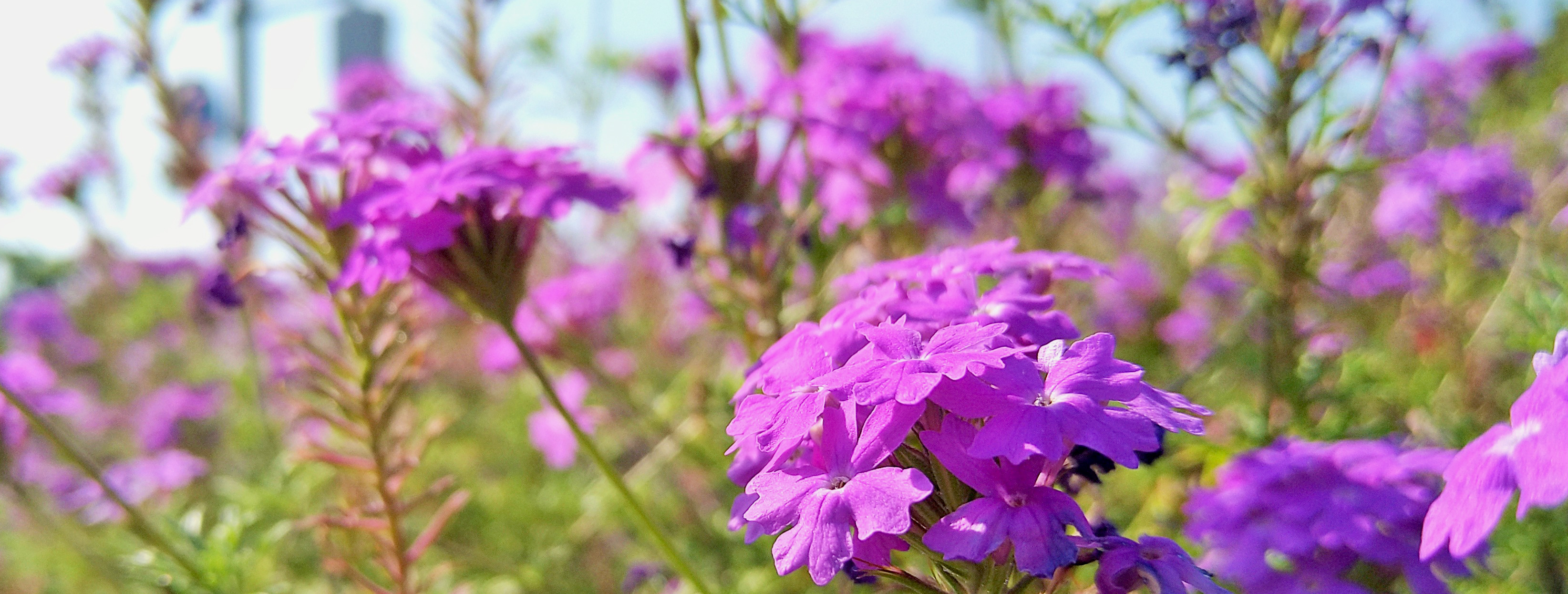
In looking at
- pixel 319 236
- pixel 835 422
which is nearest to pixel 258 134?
pixel 319 236

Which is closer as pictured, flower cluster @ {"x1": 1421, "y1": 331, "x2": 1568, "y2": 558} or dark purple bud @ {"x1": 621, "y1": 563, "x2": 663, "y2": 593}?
flower cluster @ {"x1": 1421, "y1": 331, "x2": 1568, "y2": 558}

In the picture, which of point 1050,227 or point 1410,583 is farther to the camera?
point 1050,227

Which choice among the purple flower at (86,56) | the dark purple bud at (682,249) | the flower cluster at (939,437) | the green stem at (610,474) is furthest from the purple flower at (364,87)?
the flower cluster at (939,437)

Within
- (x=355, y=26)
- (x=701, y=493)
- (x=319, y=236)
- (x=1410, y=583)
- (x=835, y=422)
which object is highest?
(x=355, y=26)

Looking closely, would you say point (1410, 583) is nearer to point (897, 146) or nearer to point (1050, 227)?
point (897, 146)

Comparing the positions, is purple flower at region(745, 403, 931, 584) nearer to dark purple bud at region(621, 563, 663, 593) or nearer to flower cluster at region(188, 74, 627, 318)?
flower cluster at region(188, 74, 627, 318)

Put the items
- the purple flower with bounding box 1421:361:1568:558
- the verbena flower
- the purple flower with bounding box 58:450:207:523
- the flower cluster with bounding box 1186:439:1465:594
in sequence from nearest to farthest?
1. the purple flower with bounding box 1421:361:1568:558
2. the flower cluster with bounding box 1186:439:1465:594
3. the verbena flower
4. the purple flower with bounding box 58:450:207:523

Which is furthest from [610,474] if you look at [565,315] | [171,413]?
[171,413]

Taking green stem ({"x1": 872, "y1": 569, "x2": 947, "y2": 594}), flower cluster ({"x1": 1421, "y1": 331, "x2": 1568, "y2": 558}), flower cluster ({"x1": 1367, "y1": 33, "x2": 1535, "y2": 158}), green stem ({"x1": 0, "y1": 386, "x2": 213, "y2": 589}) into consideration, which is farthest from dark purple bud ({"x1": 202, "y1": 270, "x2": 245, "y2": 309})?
flower cluster ({"x1": 1367, "y1": 33, "x2": 1535, "y2": 158})
